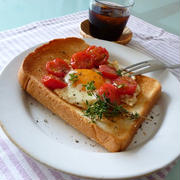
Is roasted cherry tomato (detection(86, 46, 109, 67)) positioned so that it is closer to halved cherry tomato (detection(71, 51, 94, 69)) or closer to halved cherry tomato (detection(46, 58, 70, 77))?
halved cherry tomato (detection(71, 51, 94, 69))

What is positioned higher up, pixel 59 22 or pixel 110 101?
pixel 110 101

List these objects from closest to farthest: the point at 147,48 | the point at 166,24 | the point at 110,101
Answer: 1. the point at 110,101
2. the point at 147,48
3. the point at 166,24

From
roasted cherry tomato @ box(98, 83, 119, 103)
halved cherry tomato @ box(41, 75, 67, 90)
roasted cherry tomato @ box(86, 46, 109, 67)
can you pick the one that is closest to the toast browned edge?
halved cherry tomato @ box(41, 75, 67, 90)

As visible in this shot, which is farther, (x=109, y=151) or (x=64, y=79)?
→ (x=64, y=79)

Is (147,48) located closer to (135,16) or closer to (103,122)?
(135,16)

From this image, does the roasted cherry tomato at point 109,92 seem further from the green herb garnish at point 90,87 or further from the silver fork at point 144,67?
the silver fork at point 144,67

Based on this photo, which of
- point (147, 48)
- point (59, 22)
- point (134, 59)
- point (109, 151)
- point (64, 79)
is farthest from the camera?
point (59, 22)

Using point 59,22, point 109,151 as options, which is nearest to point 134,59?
point 109,151

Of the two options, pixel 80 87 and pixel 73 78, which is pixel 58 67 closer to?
pixel 73 78
